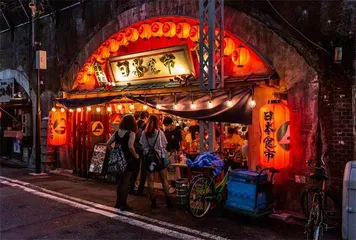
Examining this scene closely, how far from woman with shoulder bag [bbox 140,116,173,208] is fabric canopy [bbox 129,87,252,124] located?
1.37 metres

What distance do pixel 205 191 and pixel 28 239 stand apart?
4.08 meters

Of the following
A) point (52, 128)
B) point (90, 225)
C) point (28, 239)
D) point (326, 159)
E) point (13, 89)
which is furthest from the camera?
point (13, 89)

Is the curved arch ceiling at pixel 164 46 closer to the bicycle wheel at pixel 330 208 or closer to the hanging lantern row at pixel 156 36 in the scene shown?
the hanging lantern row at pixel 156 36

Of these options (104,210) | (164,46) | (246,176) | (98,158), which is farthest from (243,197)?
(98,158)

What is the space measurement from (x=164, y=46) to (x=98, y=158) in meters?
4.93

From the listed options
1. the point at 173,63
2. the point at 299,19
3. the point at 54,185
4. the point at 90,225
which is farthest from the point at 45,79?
the point at 299,19

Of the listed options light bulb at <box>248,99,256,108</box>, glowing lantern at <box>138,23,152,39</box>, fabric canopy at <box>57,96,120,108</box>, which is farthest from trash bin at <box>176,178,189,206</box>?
glowing lantern at <box>138,23,152,39</box>

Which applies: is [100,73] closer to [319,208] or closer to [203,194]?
[203,194]

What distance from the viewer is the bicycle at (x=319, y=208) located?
6.79 metres

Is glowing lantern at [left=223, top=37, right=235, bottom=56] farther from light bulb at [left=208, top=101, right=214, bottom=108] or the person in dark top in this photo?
the person in dark top

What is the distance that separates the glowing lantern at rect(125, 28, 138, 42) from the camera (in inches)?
518

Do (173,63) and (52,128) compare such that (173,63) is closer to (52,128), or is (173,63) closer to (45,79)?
(52,128)

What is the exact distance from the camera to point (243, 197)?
27.3 feet

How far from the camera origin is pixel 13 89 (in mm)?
19281
